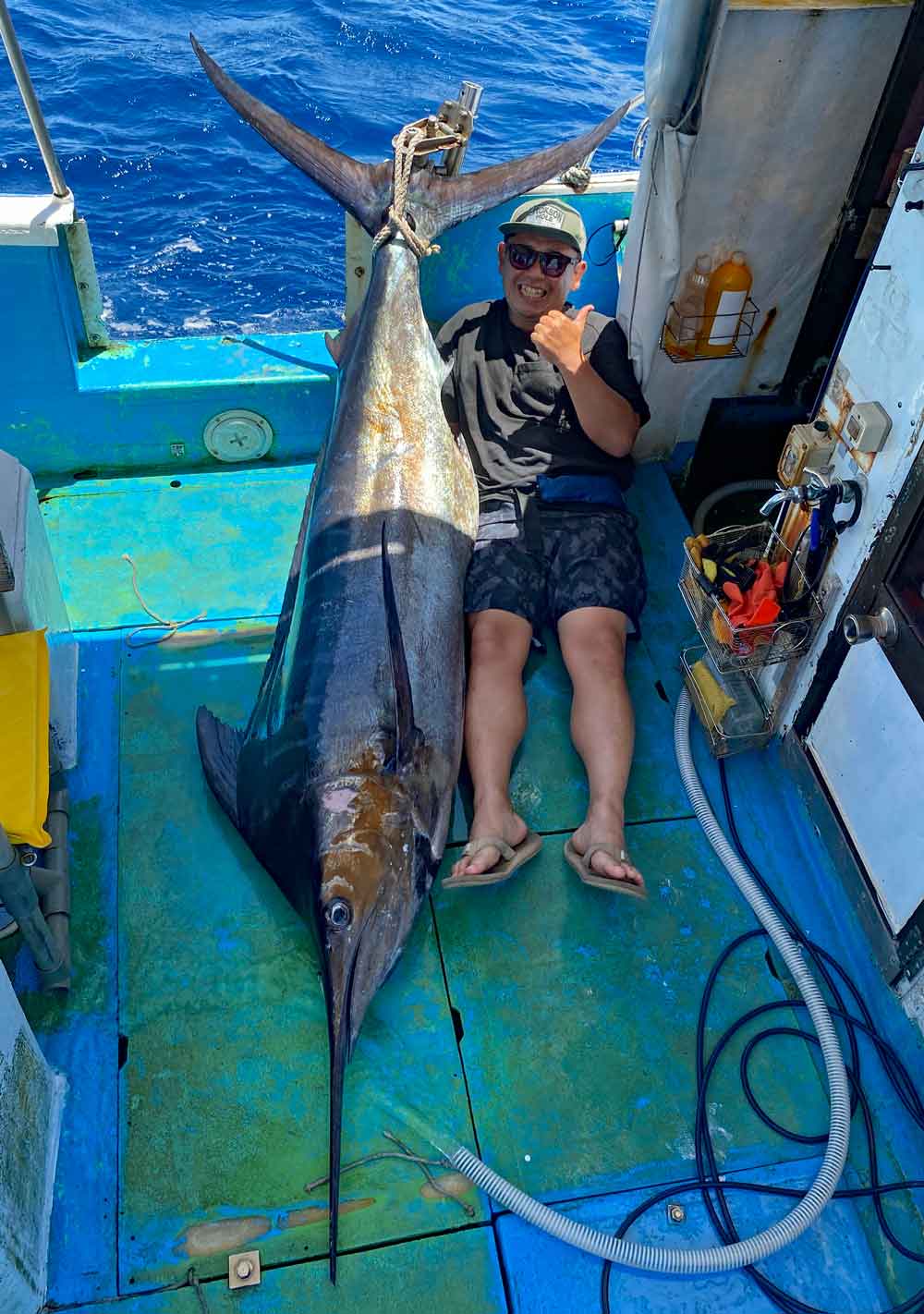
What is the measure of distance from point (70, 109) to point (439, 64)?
3.79m

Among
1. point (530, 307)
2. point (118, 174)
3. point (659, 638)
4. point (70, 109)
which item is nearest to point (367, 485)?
point (530, 307)

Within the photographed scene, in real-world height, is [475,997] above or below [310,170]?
below

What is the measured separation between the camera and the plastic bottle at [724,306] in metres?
3.04

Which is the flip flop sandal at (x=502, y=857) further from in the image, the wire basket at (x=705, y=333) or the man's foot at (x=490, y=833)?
the wire basket at (x=705, y=333)

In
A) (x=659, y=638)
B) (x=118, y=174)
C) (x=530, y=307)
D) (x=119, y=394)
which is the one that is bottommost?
(x=118, y=174)

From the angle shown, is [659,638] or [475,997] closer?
[475,997]

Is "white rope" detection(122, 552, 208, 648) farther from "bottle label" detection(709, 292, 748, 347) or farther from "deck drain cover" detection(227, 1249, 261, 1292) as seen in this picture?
"bottle label" detection(709, 292, 748, 347)

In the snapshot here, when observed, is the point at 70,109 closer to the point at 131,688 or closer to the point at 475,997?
the point at 131,688

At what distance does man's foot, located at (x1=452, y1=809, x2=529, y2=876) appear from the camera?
2215 mm

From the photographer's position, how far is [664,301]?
119 inches

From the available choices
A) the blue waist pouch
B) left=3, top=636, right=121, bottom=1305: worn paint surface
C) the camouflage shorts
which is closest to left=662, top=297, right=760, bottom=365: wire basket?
the blue waist pouch

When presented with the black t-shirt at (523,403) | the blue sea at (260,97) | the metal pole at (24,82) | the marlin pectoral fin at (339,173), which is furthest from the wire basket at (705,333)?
the blue sea at (260,97)

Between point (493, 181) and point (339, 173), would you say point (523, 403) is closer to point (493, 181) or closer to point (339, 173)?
point (493, 181)

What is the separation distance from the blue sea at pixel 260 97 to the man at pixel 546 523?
317cm
